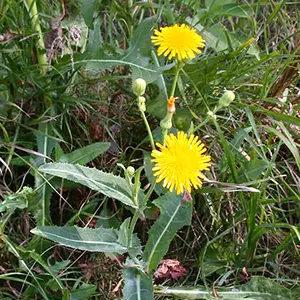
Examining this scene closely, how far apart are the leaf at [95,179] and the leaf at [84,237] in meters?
0.10

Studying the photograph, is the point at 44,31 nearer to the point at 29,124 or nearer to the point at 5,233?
the point at 29,124

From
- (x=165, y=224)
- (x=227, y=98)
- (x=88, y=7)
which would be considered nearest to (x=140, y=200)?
(x=165, y=224)

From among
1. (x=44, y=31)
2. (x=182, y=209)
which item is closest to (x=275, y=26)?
(x=44, y=31)

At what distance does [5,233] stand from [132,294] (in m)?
0.43

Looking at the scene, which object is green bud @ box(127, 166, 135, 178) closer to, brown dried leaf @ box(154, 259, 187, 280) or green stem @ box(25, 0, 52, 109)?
brown dried leaf @ box(154, 259, 187, 280)

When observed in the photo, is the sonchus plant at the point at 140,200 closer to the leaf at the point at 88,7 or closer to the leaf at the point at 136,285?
the leaf at the point at 136,285

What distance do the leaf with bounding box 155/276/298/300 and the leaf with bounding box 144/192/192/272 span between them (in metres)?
0.11

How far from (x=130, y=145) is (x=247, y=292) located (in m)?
0.55

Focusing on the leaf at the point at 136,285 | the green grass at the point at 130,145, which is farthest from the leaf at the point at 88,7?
the leaf at the point at 136,285

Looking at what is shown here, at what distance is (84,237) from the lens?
1.19 m

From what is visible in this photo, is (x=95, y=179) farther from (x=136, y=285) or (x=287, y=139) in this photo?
(x=287, y=139)

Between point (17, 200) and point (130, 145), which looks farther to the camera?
point (130, 145)

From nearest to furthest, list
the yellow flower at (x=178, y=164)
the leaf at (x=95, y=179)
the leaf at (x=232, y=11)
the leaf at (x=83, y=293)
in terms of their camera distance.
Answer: the yellow flower at (x=178, y=164)
the leaf at (x=95, y=179)
the leaf at (x=83, y=293)
the leaf at (x=232, y=11)

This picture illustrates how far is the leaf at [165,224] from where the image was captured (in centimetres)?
124
